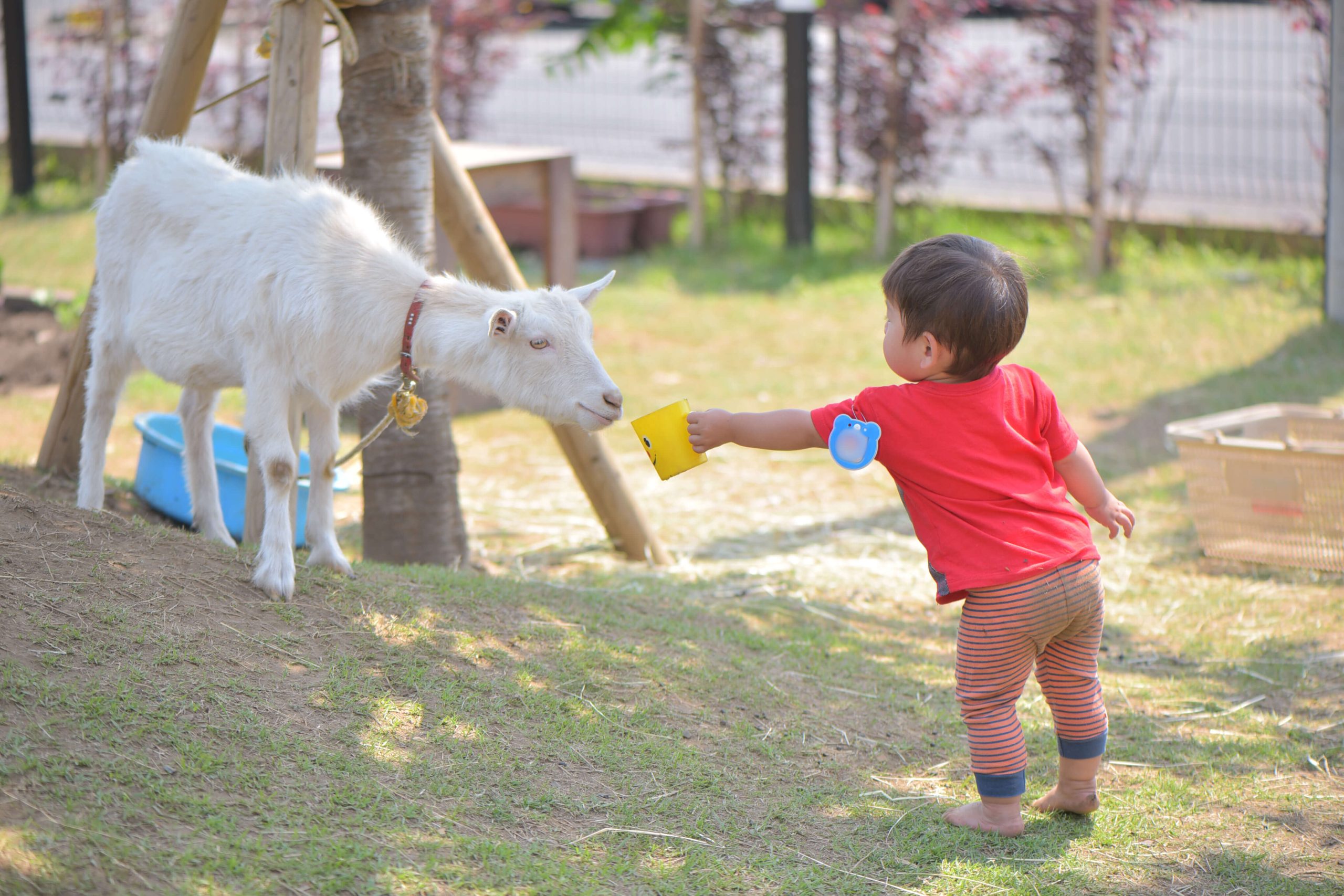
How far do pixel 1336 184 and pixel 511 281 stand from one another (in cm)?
654

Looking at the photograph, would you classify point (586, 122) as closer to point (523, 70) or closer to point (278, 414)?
point (523, 70)

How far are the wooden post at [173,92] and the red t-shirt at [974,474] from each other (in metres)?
3.07

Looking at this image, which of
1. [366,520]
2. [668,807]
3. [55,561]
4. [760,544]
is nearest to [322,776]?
[668,807]

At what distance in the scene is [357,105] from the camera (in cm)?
476

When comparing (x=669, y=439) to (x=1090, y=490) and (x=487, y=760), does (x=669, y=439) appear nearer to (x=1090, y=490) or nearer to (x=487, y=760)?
(x=487, y=760)

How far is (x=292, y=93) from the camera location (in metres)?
4.35

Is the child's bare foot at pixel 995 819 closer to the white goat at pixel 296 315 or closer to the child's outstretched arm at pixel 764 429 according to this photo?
the child's outstretched arm at pixel 764 429

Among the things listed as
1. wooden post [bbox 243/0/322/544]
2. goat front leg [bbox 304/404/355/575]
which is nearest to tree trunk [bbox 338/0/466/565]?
wooden post [bbox 243/0/322/544]

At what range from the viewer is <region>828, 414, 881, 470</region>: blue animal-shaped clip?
117 inches

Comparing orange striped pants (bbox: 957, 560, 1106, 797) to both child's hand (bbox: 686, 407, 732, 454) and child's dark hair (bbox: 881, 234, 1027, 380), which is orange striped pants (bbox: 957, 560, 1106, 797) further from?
child's hand (bbox: 686, 407, 732, 454)

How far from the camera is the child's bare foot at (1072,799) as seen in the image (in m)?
3.31

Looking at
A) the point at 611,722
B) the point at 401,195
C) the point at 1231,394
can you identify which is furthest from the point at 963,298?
the point at 1231,394

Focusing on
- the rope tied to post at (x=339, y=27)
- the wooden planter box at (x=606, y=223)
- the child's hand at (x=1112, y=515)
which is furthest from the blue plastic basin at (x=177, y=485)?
the wooden planter box at (x=606, y=223)

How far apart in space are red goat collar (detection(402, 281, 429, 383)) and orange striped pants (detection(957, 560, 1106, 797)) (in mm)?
1778
